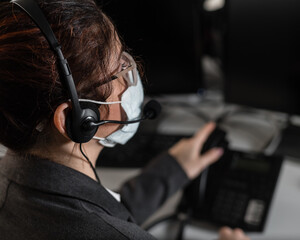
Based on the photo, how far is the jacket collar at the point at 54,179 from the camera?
57 cm

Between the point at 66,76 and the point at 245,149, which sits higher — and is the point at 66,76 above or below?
above

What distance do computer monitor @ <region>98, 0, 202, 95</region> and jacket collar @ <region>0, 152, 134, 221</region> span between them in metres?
0.52

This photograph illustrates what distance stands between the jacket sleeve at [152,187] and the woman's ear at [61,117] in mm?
410

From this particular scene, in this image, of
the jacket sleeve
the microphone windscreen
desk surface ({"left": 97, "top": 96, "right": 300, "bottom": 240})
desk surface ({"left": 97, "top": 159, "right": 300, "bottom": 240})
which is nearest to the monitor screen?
desk surface ({"left": 97, "top": 96, "right": 300, "bottom": 240})

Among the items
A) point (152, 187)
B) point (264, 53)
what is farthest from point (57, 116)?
point (264, 53)

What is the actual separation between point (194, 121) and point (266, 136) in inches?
10.5

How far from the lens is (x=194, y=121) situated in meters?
1.28

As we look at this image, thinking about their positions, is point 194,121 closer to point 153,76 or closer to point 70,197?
point 153,76

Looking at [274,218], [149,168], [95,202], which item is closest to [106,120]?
[95,202]

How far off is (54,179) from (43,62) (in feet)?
0.65

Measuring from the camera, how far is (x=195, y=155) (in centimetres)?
97

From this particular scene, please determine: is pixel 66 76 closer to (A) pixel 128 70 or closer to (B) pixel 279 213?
(A) pixel 128 70

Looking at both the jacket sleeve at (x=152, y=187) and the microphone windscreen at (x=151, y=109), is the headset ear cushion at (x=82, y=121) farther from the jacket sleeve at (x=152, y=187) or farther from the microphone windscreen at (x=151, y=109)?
the jacket sleeve at (x=152, y=187)

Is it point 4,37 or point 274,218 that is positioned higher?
point 4,37
